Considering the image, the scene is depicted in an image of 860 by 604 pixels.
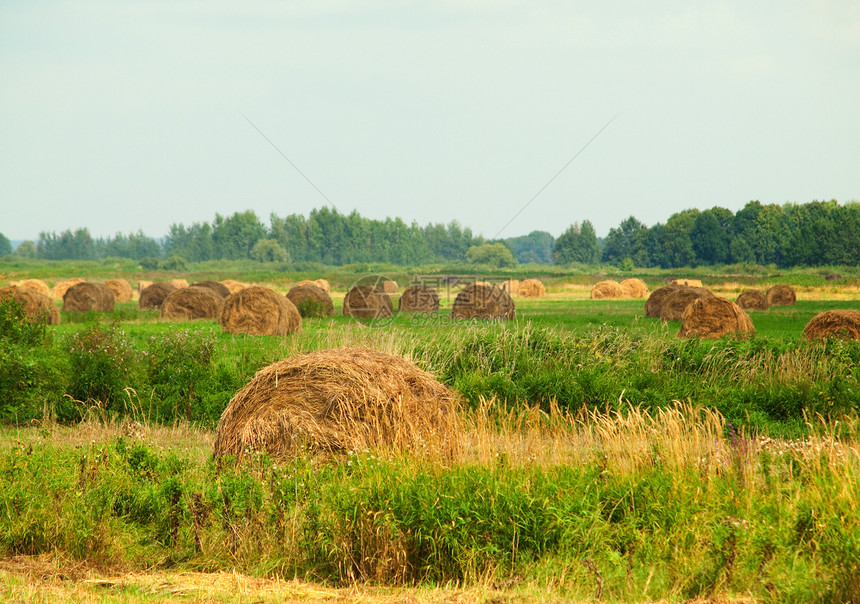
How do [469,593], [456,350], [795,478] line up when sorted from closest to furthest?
1. [469,593]
2. [795,478]
3. [456,350]

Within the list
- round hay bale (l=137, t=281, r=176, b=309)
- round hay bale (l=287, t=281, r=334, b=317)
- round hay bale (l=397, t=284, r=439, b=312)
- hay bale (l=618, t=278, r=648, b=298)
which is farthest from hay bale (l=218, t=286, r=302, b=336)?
hay bale (l=618, t=278, r=648, b=298)

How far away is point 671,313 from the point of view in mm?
31703

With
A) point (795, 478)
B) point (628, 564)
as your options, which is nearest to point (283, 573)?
point (628, 564)

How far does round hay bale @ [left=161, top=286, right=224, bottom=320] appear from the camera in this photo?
31.3 meters

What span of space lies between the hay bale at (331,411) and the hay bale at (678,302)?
23.4 meters

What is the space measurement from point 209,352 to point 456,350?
18.6ft

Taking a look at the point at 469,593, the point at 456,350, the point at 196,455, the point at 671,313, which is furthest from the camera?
the point at 671,313

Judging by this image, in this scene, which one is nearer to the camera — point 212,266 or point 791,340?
point 791,340

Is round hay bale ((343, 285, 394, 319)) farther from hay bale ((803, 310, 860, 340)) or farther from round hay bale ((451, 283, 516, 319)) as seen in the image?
hay bale ((803, 310, 860, 340))

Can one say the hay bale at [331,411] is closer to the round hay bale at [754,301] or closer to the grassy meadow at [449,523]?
the grassy meadow at [449,523]

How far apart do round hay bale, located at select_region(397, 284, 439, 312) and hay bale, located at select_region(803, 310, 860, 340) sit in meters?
15.4

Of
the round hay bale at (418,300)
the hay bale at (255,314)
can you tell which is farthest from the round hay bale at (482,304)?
the hay bale at (255,314)

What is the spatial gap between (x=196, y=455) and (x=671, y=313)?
2473 centimetres

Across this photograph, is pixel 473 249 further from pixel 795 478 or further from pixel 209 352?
pixel 795 478
